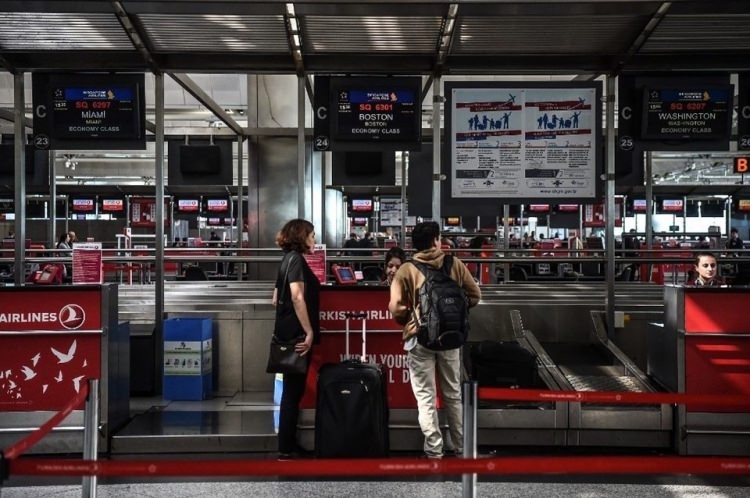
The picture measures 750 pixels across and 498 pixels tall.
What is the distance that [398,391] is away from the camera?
237 inches

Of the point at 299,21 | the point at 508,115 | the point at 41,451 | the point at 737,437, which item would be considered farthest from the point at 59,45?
the point at 737,437

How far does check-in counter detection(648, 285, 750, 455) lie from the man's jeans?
1842mm

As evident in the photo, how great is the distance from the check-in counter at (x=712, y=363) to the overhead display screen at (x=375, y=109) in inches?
116

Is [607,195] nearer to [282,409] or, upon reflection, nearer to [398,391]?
[398,391]

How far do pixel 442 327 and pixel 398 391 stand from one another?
135 centimetres

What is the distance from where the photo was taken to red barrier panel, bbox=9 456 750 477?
2.85 m

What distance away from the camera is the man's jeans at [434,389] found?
506 cm

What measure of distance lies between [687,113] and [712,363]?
2723mm

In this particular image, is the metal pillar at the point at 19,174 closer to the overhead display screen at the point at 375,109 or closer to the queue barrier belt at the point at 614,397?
the overhead display screen at the point at 375,109

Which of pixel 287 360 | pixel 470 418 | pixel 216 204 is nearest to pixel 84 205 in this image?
pixel 216 204

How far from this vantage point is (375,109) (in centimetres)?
711

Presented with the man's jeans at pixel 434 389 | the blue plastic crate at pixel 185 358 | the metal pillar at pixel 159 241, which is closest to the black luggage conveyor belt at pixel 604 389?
the man's jeans at pixel 434 389

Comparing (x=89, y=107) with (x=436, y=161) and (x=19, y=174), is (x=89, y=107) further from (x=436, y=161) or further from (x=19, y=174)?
(x=436, y=161)

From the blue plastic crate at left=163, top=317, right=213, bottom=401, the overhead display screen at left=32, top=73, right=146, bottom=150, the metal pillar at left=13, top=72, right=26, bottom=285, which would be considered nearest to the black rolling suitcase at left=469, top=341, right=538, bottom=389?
the blue plastic crate at left=163, top=317, right=213, bottom=401
